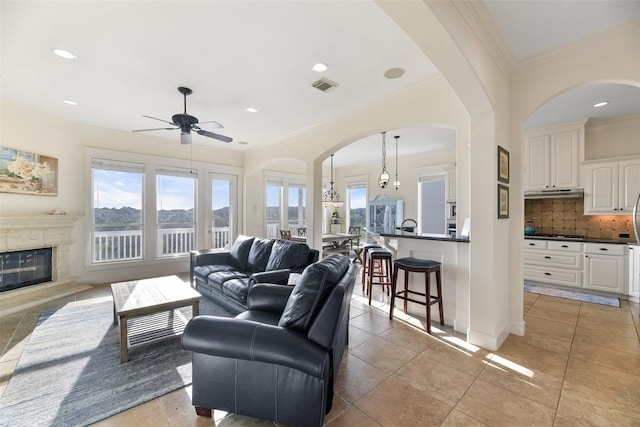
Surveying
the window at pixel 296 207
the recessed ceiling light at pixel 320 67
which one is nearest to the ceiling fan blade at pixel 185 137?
the recessed ceiling light at pixel 320 67

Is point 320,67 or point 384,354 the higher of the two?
point 320,67

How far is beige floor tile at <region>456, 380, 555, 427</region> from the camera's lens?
1692mm

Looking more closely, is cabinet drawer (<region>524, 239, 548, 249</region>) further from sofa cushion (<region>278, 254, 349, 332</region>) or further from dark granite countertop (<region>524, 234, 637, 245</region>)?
sofa cushion (<region>278, 254, 349, 332</region>)

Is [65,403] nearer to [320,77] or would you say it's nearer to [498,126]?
[320,77]

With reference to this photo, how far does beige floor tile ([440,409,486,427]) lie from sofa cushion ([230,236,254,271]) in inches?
122

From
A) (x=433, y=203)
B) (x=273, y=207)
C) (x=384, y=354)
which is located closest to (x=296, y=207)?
(x=273, y=207)

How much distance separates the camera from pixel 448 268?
124 inches

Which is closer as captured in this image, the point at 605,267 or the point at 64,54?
the point at 64,54

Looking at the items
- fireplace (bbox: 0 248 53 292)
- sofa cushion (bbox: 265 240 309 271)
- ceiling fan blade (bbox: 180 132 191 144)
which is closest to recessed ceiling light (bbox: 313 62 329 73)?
ceiling fan blade (bbox: 180 132 191 144)

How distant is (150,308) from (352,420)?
1.95 m

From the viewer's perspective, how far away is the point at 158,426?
164 cm

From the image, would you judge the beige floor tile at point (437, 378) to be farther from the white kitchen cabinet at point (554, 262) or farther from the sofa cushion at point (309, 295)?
the white kitchen cabinet at point (554, 262)

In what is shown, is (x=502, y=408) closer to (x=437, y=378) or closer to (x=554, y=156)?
(x=437, y=378)

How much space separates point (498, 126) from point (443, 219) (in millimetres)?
4103
